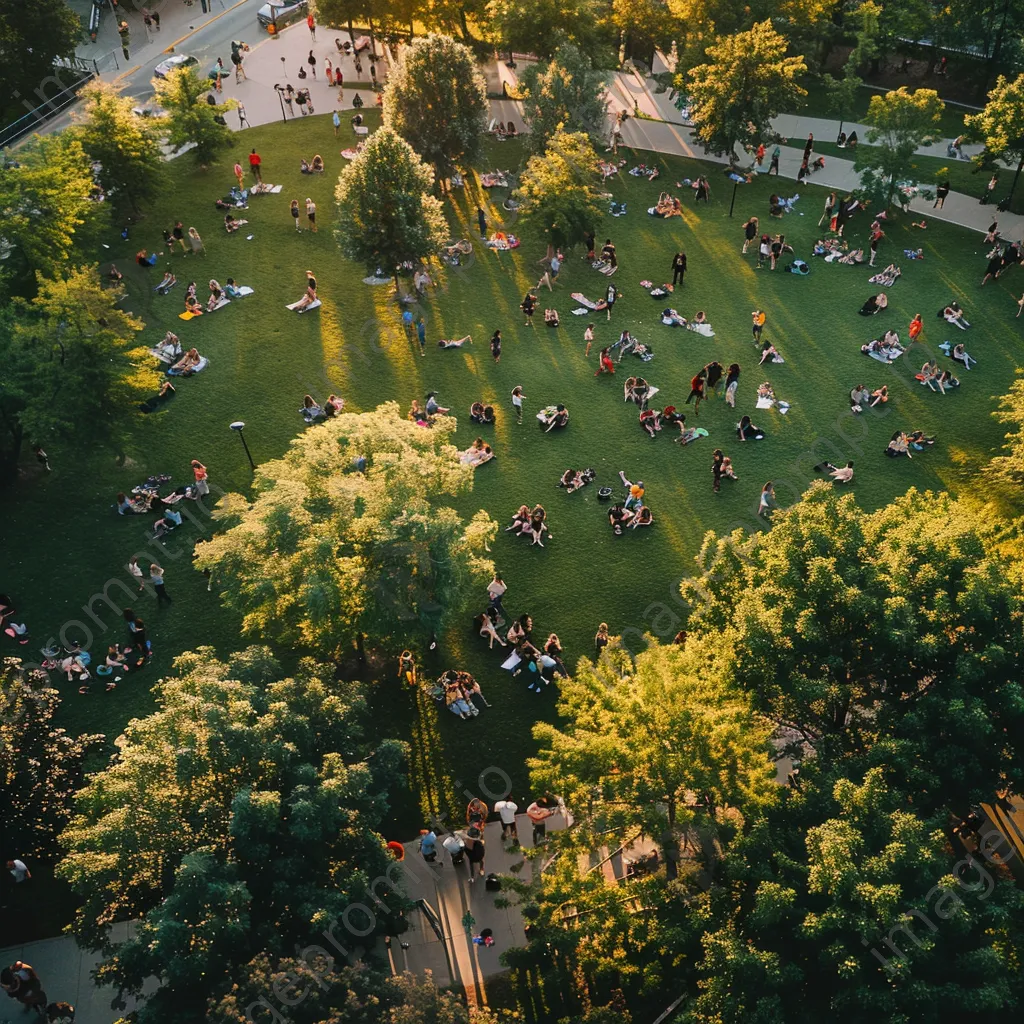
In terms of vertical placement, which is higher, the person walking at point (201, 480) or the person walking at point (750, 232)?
the person walking at point (750, 232)

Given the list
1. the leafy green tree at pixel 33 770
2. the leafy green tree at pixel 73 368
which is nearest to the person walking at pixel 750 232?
the leafy green tree at pixel 73 368

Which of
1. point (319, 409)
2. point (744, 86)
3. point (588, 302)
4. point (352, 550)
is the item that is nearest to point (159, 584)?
point (352, 550)

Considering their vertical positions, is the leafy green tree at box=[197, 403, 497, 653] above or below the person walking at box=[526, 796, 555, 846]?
above

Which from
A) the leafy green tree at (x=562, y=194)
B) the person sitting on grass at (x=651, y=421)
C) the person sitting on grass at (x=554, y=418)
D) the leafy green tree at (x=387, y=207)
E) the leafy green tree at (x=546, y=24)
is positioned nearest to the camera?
the person sitting on grass at (x=651, y=421)

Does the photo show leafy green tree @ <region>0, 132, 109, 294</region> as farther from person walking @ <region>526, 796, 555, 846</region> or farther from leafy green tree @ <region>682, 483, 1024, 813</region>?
leafy green tree @ <region>682, 483, 1024, 813</region>

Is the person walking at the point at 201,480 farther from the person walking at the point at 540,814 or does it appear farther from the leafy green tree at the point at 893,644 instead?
the leafy green tree at the point at 893,644

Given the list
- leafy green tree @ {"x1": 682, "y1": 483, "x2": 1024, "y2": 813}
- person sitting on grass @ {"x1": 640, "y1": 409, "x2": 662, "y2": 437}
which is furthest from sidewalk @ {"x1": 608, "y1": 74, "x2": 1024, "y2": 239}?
leafy green tree @ {"x1": 682, "y1": 483, "x2": 1024, "y2": 813}
